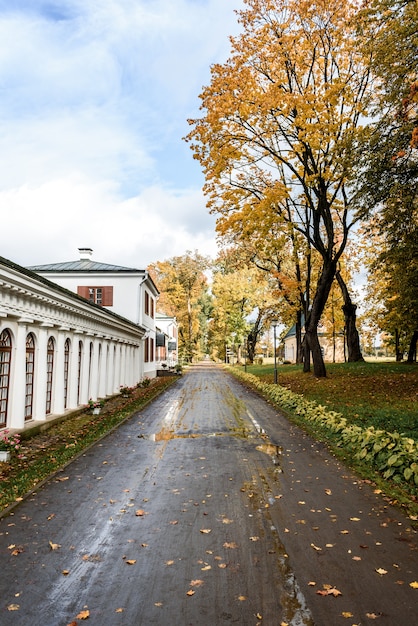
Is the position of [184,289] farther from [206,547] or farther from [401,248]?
[206,547]

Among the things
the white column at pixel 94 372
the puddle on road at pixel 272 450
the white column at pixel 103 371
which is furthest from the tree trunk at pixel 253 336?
the puddle on road at pixel 272 450

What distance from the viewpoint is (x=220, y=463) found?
8.88m

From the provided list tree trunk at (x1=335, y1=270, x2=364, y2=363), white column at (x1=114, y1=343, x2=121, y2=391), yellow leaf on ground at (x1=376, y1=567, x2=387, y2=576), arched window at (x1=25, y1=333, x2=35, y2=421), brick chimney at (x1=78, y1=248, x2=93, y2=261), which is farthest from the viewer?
brick chimney at (x1=78, y1=248, x2=93, y2=261)

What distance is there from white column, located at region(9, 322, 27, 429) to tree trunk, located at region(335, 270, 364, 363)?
73.2 ft

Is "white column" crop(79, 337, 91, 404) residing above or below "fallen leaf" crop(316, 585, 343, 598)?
above

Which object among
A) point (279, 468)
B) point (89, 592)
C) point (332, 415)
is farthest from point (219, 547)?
point (332, 415)

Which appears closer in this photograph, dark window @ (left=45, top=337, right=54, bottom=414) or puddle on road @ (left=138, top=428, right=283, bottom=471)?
puddle on road @ (left=138, top=428, right=283, bottom=471)

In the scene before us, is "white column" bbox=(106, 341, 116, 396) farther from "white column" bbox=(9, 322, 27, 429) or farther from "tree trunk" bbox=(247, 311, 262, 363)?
"tree trunk" bbox=(247, 311, 262, 363)

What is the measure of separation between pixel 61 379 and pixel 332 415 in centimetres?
828

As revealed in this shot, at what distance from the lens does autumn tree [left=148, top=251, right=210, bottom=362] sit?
74500mm

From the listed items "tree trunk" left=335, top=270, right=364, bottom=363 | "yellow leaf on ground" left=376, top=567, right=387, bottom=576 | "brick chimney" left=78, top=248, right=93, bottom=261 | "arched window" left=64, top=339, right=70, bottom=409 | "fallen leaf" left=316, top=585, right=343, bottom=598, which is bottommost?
"yellow leaf on ground" left=376, top=567, right=387, bottom=576

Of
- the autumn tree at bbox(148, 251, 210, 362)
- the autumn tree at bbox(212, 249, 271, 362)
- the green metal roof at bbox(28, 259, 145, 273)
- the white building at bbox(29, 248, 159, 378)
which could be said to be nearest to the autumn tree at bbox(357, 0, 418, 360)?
the white building at bbox(29, 248, 159, 378)

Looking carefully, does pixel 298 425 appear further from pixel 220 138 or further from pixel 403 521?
pixel 220 138

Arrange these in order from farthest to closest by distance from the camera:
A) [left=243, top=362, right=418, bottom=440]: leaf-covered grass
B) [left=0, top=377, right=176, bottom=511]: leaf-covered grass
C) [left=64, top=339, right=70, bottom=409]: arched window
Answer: [left=64, top=339, right=70, bottom=409]: arched window
[left=243, top=362, right=418, bottom=440]: leaf-covered grass
[left=0, top=377, right=176, bottom=511]: leaf-covered grass
